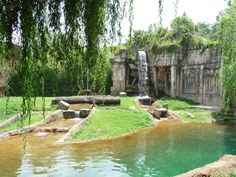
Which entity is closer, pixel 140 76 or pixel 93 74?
pixel 93 74

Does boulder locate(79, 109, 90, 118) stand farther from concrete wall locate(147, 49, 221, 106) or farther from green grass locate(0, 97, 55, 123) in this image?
concrete wall locate(147, 49, 221, 106)

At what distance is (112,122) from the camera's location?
1991 centimetres

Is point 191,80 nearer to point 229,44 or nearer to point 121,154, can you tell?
point 229,44

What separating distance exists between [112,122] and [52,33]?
622 inches

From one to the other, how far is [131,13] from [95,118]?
15873mm

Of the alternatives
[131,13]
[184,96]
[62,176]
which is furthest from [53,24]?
[184,96]

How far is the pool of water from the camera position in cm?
1173

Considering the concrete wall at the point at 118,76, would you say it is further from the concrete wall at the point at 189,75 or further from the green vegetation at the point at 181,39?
the green vegetation at the point at 181,39

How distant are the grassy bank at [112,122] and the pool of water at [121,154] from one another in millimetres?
887

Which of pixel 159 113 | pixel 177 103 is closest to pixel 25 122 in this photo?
pixel 159 113

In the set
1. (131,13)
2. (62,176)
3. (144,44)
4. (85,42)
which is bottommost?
(62,176)

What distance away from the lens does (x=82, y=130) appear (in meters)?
17.7

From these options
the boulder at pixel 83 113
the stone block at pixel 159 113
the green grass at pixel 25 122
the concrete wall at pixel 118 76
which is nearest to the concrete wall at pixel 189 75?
the concrete wall at pixel 118 76

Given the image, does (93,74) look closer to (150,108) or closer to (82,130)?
(82,130)
